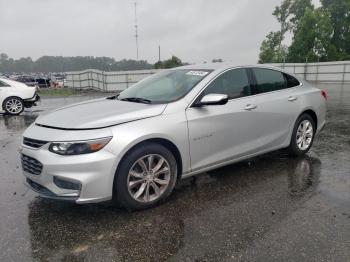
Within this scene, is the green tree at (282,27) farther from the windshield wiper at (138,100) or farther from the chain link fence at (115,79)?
the windshield wiper at (138,100)

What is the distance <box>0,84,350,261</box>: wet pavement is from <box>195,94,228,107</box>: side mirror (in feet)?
3.62

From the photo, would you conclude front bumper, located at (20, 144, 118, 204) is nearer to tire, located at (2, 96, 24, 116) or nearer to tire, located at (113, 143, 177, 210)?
tire, located at (113, 143, 177, 210)

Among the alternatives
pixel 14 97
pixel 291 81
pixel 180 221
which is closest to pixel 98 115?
pixel 180 221

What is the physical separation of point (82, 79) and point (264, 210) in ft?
89.3

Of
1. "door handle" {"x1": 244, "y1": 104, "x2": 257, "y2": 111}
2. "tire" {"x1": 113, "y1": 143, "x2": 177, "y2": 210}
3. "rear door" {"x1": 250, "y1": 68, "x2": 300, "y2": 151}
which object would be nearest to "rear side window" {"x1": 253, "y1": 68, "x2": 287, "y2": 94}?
"rear door" {"x1": 250, "y1": 68, "x2": 300, "y2": 151}

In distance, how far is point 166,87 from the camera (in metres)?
4.77

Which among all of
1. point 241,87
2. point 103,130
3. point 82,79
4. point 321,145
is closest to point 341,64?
point 82,79

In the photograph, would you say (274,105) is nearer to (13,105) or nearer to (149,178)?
(149,178)

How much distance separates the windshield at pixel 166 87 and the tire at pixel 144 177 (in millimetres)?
740

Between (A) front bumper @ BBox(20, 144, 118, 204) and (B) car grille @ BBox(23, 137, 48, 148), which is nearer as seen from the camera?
(A) front bumper @ BBox(20, 144, 118, 204)

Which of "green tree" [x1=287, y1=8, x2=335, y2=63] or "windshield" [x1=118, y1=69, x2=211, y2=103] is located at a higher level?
"green tree" [x1=287, y1=8, x2=335, y2=63]

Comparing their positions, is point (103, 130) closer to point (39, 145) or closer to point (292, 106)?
point (39, 145)

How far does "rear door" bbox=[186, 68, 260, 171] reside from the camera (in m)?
4.27

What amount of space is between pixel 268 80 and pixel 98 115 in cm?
273
